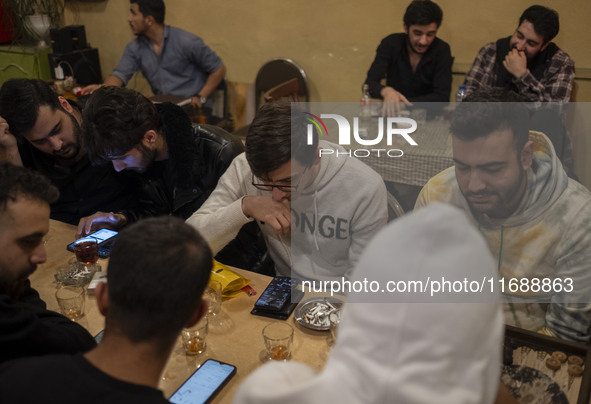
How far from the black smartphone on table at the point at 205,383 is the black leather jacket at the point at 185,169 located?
1.07 metres

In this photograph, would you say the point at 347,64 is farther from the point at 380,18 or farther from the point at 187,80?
the point at 187,80

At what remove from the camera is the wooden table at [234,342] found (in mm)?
1332

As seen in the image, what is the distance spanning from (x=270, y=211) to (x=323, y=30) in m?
2.81

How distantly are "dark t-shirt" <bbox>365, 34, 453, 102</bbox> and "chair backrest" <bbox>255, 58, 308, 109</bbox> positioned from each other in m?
0.68

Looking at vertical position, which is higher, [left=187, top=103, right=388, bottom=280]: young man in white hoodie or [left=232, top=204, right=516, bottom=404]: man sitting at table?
[left=232, top=204, right=516, bottom=404]: man sitting at table

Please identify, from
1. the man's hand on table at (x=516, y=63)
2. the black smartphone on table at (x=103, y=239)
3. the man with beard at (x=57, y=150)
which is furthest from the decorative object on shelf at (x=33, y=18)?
the man's hand on table at (x=516, y=63)

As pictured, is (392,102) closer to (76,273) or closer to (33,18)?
(76,273)

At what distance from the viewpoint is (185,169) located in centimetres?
224

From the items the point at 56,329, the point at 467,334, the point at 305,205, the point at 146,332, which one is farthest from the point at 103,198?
the point at 467,334

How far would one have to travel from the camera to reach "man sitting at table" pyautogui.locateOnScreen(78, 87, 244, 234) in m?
2.09

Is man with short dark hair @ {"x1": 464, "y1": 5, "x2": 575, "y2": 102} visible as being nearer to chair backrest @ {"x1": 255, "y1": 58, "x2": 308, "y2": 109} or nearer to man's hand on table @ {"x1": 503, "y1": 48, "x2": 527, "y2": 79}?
man's hand on table @ {"x1": 503, "y1": 48, "x2": 527, "y2": 79}

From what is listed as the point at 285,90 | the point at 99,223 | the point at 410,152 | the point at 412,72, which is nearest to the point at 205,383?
the point at 99,223

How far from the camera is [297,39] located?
4.34 meters

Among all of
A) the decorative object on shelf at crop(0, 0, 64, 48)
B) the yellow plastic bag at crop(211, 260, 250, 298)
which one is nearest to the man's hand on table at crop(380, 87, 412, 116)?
the yellow plastic bag at crop(211, 260, 250, 298)
